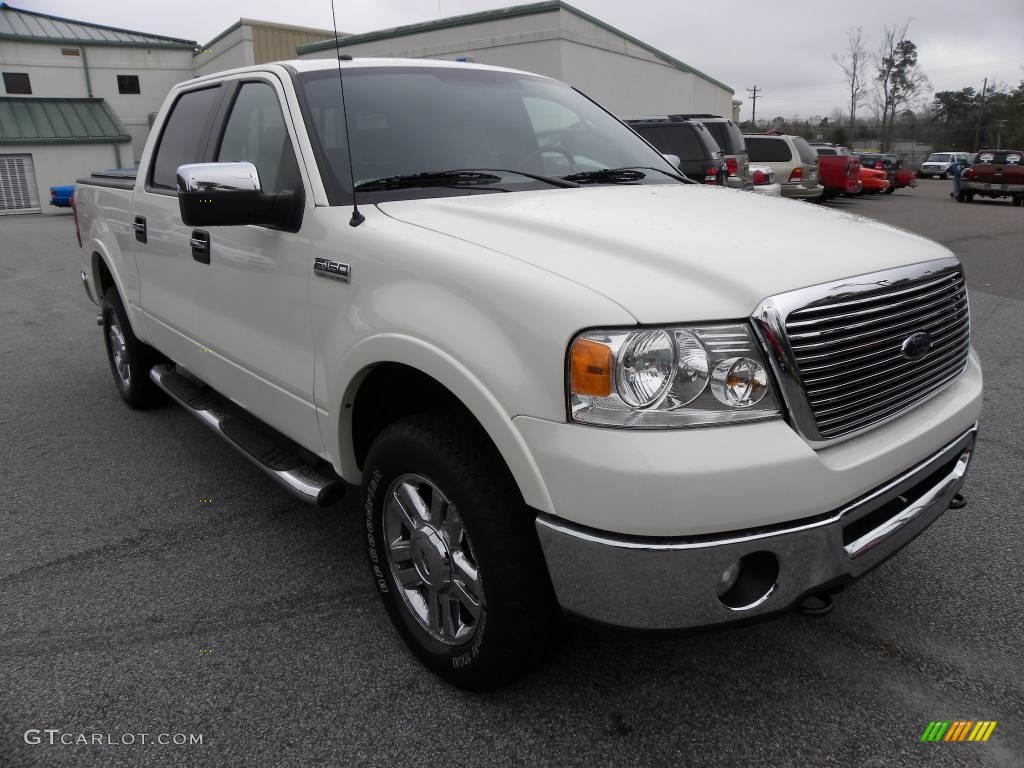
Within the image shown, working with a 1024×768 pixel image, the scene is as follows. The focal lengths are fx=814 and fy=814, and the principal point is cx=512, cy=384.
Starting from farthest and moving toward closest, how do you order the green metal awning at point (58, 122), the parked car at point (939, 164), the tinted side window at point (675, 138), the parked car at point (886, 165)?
1. the parked car at point (939, 164)
2. the green metal awning at point (58, 122)
3. the parked car at point (886, 165)
4. the tinted side window at point (675, 138)

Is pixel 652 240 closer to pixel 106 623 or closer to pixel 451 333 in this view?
pixel 451 333

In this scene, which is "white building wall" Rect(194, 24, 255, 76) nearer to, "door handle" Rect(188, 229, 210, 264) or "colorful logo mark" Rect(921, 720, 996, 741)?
"door handle" Rect(188, 229, 210, 264)

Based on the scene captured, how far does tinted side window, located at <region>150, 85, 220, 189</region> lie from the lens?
12.5ft

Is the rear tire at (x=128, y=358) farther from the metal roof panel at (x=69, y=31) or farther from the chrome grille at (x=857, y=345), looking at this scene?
the metal roof panel at (x=69, y=31)

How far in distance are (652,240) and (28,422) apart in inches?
180

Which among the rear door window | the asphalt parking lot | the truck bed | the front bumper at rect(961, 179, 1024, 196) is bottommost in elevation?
the asphalt parking lot

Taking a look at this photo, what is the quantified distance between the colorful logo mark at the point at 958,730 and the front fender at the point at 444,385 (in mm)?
1309

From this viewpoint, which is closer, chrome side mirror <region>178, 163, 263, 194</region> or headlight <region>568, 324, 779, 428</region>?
headlight <region>568, 324, 779, 428</region>

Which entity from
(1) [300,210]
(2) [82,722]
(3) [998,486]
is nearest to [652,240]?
(1) [300,210]


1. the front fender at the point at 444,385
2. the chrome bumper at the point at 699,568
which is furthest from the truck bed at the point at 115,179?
the chrome bumper at the point at 699,568

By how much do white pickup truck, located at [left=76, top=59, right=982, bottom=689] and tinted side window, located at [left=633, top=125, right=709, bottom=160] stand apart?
8.87m

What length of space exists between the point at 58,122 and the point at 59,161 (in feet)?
5.75

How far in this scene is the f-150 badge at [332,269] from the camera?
254 cm

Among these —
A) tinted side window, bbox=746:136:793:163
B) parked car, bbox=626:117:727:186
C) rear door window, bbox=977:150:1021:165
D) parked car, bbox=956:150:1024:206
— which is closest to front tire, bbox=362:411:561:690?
parked car, bbox=626:117:727:186
